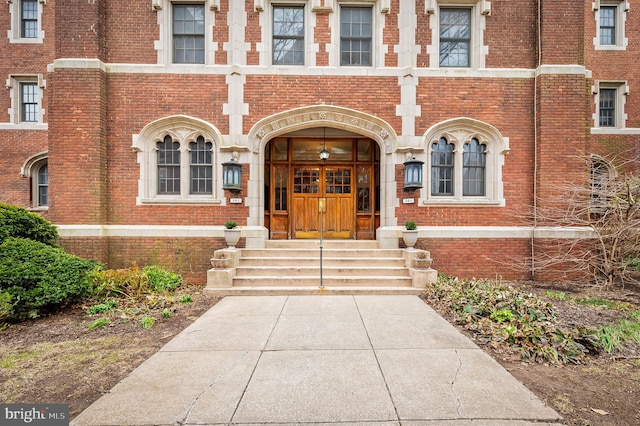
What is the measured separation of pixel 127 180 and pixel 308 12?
6641mm

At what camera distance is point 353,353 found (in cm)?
366

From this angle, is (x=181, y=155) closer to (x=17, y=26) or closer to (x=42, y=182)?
(x=42, y=182)

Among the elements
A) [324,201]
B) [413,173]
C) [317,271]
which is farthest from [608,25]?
[317,271]

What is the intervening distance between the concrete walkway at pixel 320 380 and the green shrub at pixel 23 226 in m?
4.47

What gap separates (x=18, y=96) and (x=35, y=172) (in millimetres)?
3154

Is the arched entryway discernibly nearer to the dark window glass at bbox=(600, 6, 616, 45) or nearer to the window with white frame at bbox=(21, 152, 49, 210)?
the window with white frame at bbox=(21, 152, 49, 210)

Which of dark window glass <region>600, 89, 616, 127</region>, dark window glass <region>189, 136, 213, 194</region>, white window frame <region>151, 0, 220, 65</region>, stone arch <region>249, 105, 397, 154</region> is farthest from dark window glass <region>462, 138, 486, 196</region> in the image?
dark window glass <region>600, 89, 616, 127</region>

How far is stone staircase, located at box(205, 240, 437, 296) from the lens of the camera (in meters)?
6.43

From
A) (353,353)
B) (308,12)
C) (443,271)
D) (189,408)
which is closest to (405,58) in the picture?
(308,12)

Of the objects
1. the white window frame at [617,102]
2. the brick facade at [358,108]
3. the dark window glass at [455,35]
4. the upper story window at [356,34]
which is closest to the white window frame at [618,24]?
the white window frame at [617,102]

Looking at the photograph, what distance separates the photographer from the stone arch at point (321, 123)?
783 cm

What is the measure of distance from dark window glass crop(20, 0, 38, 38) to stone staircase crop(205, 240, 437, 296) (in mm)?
13953

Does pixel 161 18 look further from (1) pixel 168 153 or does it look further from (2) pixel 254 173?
(2) pixel 254 173

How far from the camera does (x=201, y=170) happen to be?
806 centimetres
